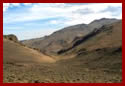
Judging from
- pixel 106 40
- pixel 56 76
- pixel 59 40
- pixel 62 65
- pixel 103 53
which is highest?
pixel 106 40

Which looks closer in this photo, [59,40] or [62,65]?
[62,65]

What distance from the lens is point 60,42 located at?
113 meters

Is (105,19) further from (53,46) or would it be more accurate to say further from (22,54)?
(22,54)

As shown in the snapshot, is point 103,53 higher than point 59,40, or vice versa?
point 103,53

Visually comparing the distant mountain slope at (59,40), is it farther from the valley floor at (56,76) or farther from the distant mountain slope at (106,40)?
the valley floor at (56,76)

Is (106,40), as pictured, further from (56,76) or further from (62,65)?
(56,76)

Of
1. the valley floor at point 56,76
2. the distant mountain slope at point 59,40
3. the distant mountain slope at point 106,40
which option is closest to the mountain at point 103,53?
the distant mountain slope at point 106,40

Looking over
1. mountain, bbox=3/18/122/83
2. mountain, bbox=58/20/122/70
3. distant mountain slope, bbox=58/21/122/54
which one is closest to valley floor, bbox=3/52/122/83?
mountain, bbox=3/18/122/83

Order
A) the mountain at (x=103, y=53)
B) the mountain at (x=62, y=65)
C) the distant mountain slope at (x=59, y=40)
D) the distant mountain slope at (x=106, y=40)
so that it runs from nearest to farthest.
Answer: the mountain at (x=62, y=65), the mountain at (x=103, y=53), the distant mountain slope at (x=106, y=40), the distant mountain slope at (x=59, y=40)

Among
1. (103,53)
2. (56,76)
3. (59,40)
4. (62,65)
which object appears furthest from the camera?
(59,40)

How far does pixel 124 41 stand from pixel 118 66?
1570 cm

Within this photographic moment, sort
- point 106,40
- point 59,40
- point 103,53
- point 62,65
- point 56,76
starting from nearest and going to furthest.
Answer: point 56,76
point 62,65
point 103,53
point 106,40
point 59,40

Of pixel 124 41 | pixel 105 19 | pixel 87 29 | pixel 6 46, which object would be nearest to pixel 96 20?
pixel 105 19

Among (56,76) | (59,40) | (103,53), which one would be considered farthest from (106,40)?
(59,40)
